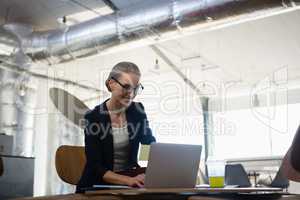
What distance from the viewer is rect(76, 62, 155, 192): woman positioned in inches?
56.6

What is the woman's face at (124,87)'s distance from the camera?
1628 millimetres

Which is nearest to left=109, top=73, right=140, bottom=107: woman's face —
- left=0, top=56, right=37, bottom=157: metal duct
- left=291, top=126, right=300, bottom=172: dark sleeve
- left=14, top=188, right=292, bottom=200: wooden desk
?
left=14, top=188, right=292, bottom=200: wooden desk

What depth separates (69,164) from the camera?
5.85 ft

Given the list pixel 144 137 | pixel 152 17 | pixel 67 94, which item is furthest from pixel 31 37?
Result: pixel 144 137

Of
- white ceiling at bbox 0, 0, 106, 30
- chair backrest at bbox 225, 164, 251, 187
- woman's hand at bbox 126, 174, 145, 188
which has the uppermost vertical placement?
white ceiling at bbox 0, 0, 106, 30

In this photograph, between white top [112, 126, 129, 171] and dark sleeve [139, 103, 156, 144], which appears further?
dark sleeve [139, 103, 156, 144]

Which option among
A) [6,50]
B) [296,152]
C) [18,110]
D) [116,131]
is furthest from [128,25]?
[296,152]

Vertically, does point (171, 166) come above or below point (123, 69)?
below

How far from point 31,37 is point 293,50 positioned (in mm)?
3684

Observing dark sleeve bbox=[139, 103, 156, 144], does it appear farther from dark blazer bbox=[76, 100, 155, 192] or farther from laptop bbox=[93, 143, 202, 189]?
laptop bbox=[93, 143, 202, 189]

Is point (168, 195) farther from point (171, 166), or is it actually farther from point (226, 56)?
point (226, 56)

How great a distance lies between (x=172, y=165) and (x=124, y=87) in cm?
53

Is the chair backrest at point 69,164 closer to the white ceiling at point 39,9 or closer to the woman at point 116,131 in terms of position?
the woman at point 116,131

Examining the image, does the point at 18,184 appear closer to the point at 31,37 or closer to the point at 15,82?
the point at 15,82
